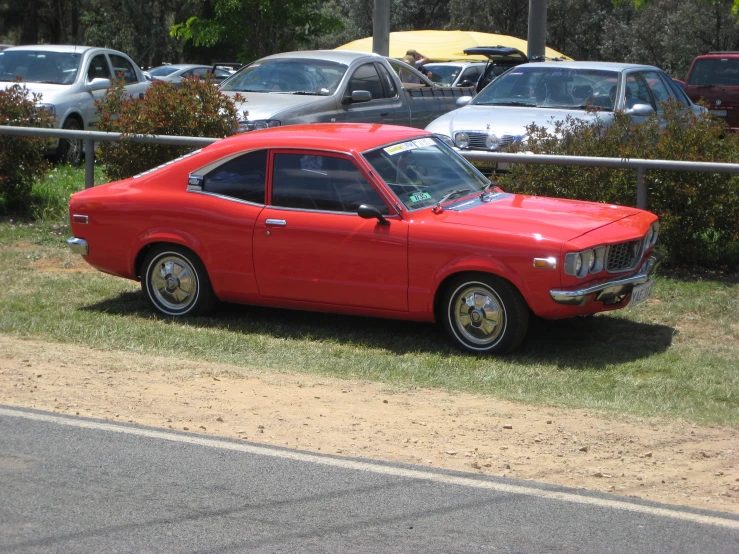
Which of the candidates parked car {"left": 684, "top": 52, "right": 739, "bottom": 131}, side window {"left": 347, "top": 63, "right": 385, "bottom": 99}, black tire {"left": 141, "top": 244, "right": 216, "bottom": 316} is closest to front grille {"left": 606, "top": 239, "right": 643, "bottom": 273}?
black tire {"left": 141, "top": 244, "right": 216, "bottom": 316}

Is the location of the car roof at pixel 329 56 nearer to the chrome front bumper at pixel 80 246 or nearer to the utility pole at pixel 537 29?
the chrome front bumper at pixel 80 246

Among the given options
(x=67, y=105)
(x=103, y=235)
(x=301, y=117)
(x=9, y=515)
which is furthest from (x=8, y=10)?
(x=9, y=515)

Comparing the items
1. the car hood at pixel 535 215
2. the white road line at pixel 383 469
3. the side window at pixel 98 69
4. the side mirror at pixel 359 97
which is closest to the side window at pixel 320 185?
the car hood at pixel 535 215

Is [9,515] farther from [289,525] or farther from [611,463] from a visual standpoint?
[611,463]

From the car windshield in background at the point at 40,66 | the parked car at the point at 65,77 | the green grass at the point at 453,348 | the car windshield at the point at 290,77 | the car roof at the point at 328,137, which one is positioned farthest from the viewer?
the car windshield in background at the point at 40,66

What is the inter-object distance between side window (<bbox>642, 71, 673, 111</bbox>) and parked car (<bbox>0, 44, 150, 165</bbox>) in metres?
8.15

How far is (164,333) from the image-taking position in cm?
868

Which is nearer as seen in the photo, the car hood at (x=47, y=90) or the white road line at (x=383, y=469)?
the white road line at (x=383, y=469)

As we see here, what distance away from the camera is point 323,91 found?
14.3 metres

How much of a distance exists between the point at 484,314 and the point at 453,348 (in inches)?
19.5

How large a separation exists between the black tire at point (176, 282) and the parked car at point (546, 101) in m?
4.06

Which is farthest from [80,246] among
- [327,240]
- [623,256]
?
[623,256]

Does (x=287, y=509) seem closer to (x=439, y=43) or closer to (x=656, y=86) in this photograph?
(x=656, y=86)

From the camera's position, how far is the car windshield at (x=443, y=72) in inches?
1096
